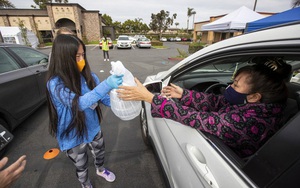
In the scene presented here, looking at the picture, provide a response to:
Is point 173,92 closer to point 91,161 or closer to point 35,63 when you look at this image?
point 91,161

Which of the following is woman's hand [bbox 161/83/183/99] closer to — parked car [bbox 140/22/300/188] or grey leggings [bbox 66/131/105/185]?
parked car [bbox 140/22/300/188]

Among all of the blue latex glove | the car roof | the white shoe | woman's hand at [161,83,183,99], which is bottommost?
the white shoe

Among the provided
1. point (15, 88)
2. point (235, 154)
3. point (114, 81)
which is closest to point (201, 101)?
point (235, 154)

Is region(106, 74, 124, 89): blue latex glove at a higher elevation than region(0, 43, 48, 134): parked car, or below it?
higher

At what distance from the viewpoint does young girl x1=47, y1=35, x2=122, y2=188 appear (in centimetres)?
119

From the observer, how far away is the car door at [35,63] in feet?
9.94

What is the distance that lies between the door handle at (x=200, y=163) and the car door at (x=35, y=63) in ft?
11.0

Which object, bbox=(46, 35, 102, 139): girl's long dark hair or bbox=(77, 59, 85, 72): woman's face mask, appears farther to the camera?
bbox=(77, 59, 85, 72): woman's face mask

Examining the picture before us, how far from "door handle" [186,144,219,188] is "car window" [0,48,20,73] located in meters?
3.07

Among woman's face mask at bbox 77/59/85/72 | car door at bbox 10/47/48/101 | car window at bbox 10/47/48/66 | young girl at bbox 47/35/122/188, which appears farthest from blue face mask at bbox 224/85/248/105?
car window at bbox 10/47/48/66

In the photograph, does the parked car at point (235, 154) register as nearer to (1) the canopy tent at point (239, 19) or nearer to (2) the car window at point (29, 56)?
(2) the car window at point (29, 56)

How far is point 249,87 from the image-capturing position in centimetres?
104

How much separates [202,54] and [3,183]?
1581 millimetres

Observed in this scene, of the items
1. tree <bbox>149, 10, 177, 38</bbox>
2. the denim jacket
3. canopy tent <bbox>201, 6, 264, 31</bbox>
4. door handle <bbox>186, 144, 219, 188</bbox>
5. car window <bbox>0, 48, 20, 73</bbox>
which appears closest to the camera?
door handle <bbox>186, 144, 219, 188</bbox>
